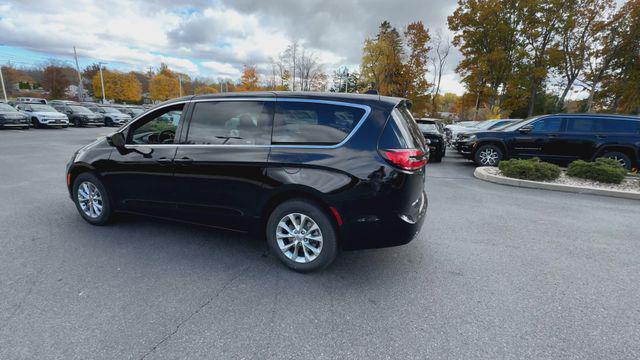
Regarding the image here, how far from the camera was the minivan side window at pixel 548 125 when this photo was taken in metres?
8.75

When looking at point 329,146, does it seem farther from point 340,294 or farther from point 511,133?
point 511,133

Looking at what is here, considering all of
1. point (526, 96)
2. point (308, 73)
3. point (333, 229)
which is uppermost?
point (308, 73)

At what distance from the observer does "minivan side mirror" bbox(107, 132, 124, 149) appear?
3.90 metres

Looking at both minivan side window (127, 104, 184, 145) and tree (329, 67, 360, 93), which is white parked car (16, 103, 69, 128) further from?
tree (329, 67, 360, 93)

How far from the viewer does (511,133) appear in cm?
934

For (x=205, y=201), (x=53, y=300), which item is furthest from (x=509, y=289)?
(x=53, y=300)

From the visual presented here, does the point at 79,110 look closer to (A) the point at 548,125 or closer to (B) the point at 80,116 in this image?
(B) the point at 80,116

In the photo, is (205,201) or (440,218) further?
(440,218)

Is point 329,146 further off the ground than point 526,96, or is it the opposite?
point 526,96

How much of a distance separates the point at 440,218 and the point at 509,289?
2.03 m

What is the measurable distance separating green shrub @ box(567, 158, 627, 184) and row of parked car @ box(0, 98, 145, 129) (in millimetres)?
14788

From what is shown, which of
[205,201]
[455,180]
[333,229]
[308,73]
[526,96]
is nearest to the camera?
[333,229]

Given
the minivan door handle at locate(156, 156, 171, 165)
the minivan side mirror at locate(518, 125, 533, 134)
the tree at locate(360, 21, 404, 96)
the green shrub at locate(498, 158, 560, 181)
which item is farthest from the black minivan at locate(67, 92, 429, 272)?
the tree at locate(360, 21, 404, 96)

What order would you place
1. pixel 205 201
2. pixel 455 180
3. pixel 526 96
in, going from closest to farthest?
pixel 205 201
pixel 455 180
pixel 526 96
